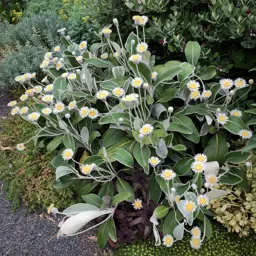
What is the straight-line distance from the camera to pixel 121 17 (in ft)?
11.0

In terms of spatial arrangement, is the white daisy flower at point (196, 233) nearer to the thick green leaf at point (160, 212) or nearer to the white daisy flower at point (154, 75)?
the thick green leaf at point (160, 212)

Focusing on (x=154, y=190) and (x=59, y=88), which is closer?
(x=154, y=190)

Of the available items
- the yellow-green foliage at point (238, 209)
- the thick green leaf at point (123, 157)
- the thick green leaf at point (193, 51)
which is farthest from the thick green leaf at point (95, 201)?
the thick green leaf at point (193, 51)

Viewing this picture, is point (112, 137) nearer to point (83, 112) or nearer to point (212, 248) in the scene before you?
point (83, 112)

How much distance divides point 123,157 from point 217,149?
0.71 meters

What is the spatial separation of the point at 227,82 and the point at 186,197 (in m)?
0.87

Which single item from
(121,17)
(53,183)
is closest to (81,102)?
(53,183)

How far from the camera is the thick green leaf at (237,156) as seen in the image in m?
2.39

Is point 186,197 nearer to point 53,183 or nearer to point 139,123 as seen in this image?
point 139,123

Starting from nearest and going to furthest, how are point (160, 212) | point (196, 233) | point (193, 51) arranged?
1. point (196, 233)
2. point (160, 212)
3. point (193, 51)

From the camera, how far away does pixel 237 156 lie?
7.97 ft

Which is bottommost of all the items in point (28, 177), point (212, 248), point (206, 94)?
point (212, 248)

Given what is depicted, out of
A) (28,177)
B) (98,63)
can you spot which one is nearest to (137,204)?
(28,177)

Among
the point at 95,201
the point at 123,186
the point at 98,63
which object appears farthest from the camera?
the point at 98,63
